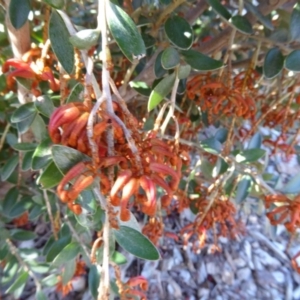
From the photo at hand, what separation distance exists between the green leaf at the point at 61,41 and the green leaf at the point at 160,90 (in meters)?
0.15

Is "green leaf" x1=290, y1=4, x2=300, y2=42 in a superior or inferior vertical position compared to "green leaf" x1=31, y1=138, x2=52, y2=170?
superior

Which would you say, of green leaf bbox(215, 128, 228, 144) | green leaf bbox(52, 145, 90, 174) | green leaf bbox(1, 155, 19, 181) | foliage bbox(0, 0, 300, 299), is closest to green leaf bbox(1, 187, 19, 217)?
foliage bbox(0, 0, 300, 299)

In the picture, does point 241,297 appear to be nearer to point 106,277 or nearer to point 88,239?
point 88,239

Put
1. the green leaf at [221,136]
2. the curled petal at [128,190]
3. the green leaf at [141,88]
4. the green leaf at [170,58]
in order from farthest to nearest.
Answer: the green leaf at [221,136] < the green leaf at [141,88] < the green leaf at [170,58] < the curled petal at [128,190]

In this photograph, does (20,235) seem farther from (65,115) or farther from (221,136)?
(65,115)

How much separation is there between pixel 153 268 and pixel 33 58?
942 millimetres

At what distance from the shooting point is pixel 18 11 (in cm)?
58

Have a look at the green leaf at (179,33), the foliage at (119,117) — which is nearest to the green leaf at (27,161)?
the foliage at (119,117)

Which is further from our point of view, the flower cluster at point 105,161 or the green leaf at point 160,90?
the green leaf at point 160,90

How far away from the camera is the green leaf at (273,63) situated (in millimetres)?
718

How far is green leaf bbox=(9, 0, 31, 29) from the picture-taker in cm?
57

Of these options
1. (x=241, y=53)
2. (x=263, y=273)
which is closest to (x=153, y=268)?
(x=263, y=273)

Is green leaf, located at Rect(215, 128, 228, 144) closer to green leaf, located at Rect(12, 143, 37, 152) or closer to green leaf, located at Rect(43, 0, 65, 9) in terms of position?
green leaf, located at Rect(12, 143, 37, 152)

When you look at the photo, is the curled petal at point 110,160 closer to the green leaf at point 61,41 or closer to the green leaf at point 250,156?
the green leaf at point 61,41
